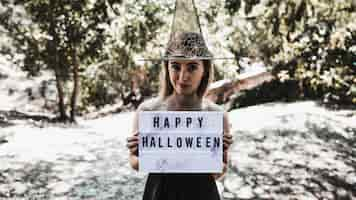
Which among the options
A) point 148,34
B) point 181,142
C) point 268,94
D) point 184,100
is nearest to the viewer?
point 181,142

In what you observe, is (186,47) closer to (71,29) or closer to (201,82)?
(201,82)

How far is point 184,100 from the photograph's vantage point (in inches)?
84.3

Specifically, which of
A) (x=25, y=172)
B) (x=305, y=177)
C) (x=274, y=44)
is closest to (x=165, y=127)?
(x=305, y=177)

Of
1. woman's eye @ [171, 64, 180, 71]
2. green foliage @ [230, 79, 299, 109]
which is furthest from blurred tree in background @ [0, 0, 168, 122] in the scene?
woman's eye @ [171, 64, 180, 71]

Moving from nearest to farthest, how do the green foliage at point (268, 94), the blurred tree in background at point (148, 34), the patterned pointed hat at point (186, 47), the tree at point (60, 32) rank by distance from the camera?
the patterned pointed hat at point (186, 47)
the blurred tree in background at point (148, 34)
the tree at point (60, 32)
the green foliage at point (268, 94)

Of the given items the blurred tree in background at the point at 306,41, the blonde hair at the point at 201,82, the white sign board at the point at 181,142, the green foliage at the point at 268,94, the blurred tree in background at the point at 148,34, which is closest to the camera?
the white sign board at the point at 181,142

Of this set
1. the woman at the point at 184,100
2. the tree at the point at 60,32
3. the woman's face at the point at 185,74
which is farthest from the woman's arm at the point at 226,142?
the tree at the point at 60,32

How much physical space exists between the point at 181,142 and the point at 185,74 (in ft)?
1.09

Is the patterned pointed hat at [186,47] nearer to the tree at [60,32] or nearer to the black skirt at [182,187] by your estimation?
the black skirt at [182,187]

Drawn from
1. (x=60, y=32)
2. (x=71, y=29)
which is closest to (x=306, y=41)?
(x=71, y=29)

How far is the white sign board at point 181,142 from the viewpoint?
6.44ft

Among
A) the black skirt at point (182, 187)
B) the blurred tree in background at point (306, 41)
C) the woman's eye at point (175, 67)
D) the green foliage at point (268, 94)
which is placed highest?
the blurred tree in background at point (306, 41)

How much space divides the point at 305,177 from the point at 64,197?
3.12 m

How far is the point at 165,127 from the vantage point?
6.49 feet
